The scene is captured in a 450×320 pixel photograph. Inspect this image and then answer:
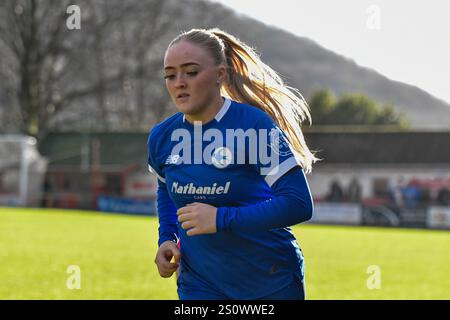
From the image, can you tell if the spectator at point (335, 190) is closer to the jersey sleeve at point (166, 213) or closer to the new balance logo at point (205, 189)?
the jersey sleeve at point (166, 213)

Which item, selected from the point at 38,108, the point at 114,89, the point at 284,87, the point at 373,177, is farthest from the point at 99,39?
the point at 284,87

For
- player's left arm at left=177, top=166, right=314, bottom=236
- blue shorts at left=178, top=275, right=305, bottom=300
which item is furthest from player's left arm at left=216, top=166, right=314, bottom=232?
blue shorts at left=178, top=275, right=305, bottom=300

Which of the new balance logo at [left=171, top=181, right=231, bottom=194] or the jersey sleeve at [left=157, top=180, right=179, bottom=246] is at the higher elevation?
the new balance logo at [left=171, top=181, right=231, bottom=194]

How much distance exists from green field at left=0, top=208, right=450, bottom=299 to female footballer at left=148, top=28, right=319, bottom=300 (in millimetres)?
5361

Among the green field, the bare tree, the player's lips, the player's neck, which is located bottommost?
the green field

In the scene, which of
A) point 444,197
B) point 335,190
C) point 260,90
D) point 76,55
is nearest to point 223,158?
point 260,90

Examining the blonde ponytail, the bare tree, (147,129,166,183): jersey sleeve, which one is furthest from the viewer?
the bare tree

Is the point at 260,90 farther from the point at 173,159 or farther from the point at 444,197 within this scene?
the point at 444,197

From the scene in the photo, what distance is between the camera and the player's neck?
4.33 meters

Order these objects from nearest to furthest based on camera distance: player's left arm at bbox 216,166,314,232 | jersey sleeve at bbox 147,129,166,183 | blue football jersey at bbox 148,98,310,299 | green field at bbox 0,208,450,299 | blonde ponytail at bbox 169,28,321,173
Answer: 1. player's left arm at bbox 216,166,314,232
2. blue football jersey at bbox 148,98,310,299
3. blonde ponytail at bbox 169,28,321,173
4. jersey sleeve at bbox 147,129,166,183
5. green field at bbox 0,208,450,299

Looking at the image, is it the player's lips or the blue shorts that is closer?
the player's lips

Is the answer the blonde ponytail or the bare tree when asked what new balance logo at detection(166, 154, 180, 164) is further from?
the bare tree

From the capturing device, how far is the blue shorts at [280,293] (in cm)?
433

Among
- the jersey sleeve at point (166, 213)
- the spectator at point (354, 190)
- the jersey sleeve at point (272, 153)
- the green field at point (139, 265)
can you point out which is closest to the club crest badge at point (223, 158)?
the jersey sleeve at point (272, 153)
